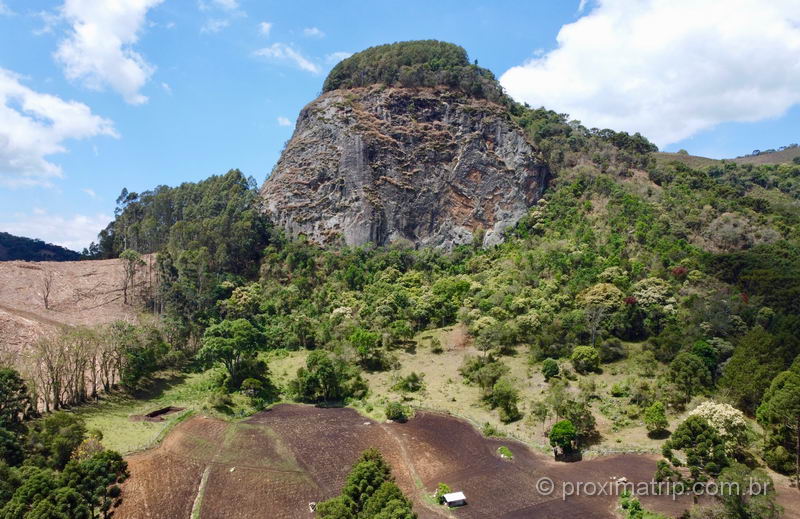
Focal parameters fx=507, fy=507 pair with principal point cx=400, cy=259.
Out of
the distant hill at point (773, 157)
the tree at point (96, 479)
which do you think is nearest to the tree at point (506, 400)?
the tree at point (96, 479)

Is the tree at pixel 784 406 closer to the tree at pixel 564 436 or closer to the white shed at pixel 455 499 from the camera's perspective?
the tree at pixel 564 436

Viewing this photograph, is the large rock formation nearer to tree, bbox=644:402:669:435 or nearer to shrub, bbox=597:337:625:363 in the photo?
shrub, bbox=597:337:625:363

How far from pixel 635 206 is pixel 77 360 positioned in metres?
64.9

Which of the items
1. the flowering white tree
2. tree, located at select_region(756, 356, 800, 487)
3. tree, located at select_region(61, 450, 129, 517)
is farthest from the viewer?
the flowering white tree

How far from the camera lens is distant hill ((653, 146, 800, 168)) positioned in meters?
111

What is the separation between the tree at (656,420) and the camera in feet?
108

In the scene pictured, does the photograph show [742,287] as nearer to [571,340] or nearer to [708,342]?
[708,342]

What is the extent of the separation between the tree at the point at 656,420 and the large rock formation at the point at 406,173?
46.8 meters

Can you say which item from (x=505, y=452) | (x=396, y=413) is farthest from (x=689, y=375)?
(x=396, y=413)

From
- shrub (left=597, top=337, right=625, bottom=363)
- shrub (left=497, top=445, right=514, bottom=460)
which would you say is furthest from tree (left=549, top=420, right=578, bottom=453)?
shrub (left=597, top=337, right=625, bottom=363)

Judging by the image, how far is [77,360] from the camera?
1464 inches

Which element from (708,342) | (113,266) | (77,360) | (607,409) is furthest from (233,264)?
(708,342)

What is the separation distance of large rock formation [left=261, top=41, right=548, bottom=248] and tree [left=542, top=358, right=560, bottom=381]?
3705 centimetres

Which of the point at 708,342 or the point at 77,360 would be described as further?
the point at 708,342
